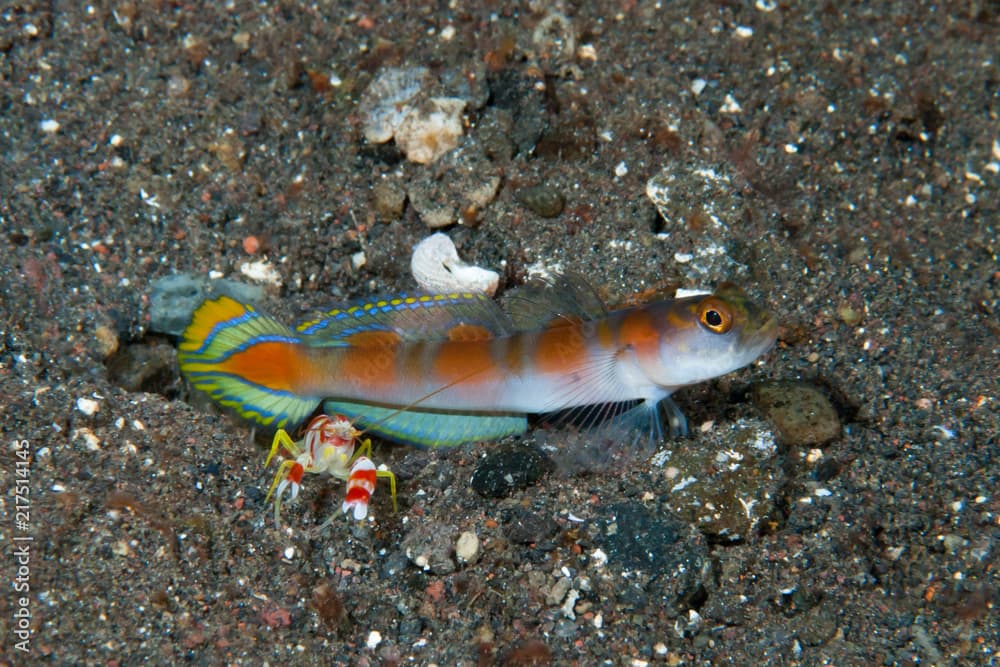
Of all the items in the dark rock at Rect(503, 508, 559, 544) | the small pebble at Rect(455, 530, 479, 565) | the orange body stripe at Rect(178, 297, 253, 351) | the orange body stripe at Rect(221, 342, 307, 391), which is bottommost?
the small pebble at Rect(455, 530, 479, 565)

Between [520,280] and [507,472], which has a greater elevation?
[520,280]

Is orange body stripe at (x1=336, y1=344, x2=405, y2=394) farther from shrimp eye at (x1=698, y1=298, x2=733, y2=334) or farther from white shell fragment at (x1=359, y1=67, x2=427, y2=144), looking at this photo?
white shell fragment at (x1=359, y1=67, x2=427, y2=144)

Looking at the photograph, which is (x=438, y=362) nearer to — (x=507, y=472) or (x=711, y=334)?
(x=507, y=472)

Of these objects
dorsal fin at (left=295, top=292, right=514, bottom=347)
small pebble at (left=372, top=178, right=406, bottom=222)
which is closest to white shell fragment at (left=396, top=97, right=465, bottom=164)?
small pebble at (left=372, top=178, right=406, bottom=222)

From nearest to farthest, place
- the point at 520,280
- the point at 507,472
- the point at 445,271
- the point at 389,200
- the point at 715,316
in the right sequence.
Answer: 1. the point at 715,316
2. the point at 507,472
3. the point at 445,271
4. the point at 520,280
5. the point at 389,200

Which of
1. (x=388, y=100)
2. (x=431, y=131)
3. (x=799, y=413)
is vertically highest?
(x=388, y=100)

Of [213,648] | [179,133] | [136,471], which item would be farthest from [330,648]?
[179,133]

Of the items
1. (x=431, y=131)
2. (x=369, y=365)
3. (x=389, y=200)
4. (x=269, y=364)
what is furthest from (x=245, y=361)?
(x=431, y=131)
